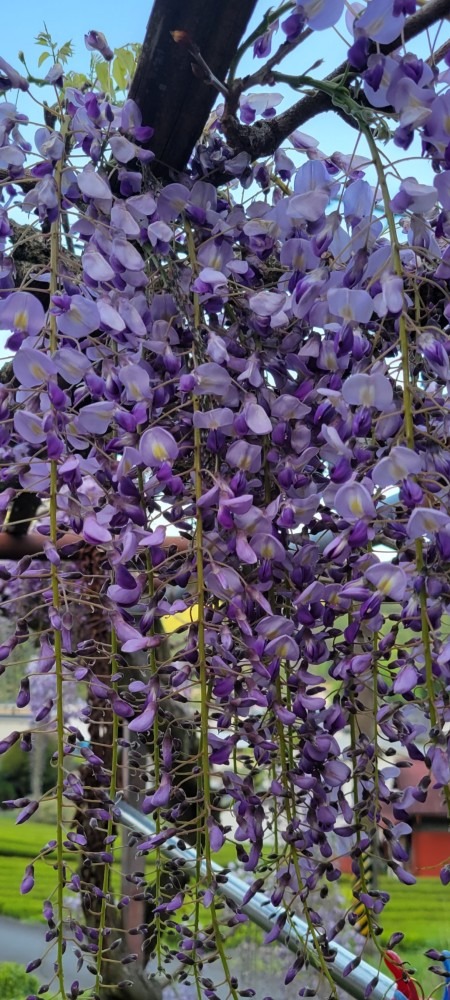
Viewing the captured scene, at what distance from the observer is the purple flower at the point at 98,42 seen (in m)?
0.52

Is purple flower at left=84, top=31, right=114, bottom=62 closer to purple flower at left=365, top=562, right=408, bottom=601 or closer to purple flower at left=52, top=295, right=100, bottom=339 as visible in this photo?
purple flower at left=52, top=295, right=100, bottom=339

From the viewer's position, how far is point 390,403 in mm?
396

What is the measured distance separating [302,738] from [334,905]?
5.61 ft

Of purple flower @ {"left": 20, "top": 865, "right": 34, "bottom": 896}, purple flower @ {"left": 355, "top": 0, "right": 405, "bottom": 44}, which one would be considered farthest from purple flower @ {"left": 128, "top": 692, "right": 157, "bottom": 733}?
purple flower @ {"left": 355, "top": 0, "right": 405, "bottom": 44}

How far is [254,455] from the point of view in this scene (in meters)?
0.44

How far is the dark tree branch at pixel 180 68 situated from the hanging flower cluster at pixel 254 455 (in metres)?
0.03

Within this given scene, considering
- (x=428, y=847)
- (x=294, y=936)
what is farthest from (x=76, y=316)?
(x=428, y=847)

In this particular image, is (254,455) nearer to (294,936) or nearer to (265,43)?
(265,43)

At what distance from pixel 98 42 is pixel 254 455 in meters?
0.31

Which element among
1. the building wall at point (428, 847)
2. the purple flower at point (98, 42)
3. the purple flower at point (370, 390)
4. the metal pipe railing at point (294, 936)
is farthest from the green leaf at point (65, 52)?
the building wall at point (428, 847)

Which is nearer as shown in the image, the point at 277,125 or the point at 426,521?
the point at 426,521

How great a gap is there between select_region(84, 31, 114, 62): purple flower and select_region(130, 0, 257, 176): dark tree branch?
2 cm

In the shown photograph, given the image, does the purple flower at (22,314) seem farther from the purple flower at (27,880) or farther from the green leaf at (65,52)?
the green leaf at (65,52)

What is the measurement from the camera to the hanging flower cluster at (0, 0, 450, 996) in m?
0.39
